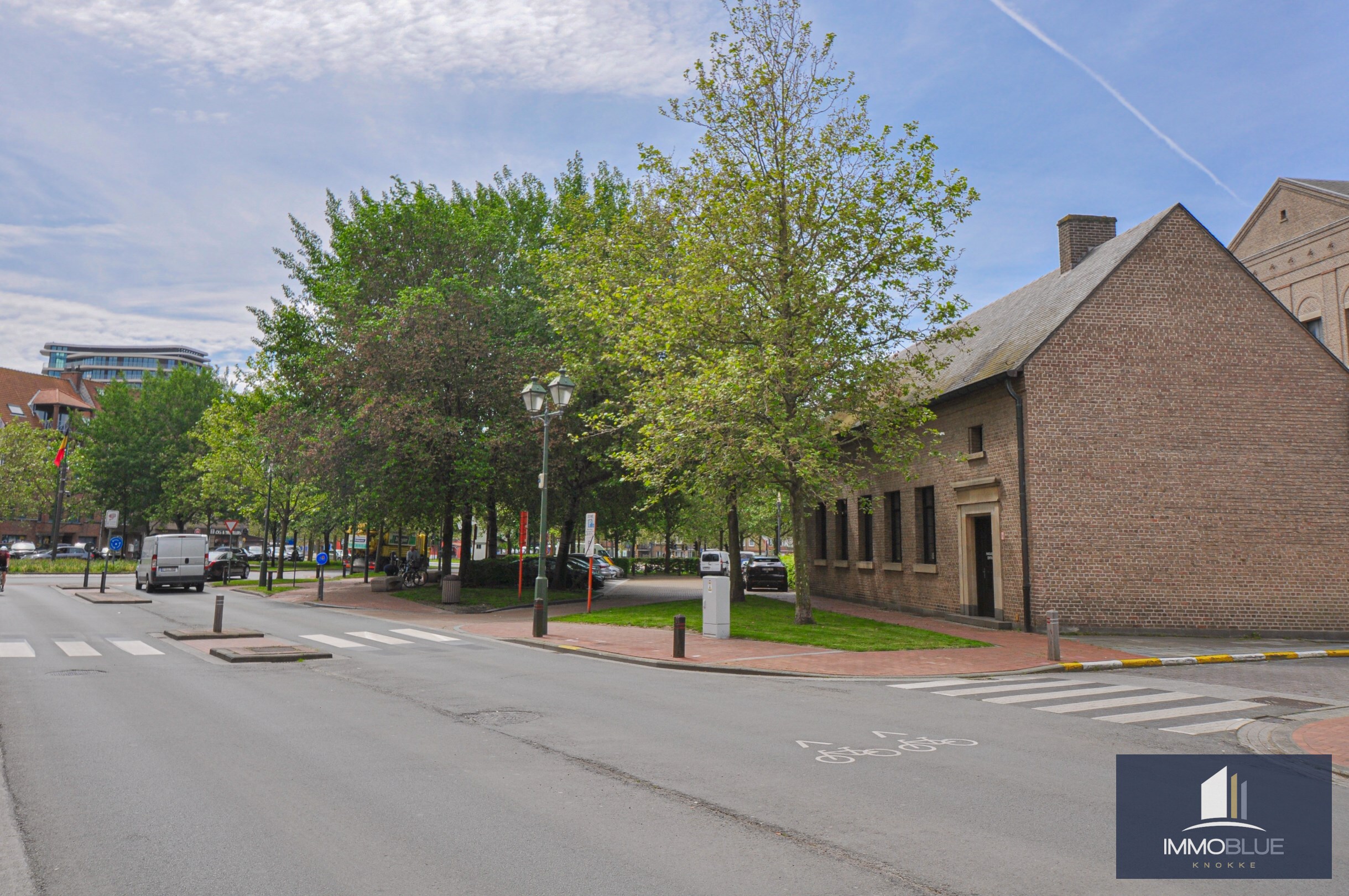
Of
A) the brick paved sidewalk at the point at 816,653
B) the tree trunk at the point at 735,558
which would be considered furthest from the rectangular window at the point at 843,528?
the brick paved sidewalk at the point at 816,653

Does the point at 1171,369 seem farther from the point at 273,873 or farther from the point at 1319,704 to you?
the point at 273,873

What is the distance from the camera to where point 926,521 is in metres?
26.0

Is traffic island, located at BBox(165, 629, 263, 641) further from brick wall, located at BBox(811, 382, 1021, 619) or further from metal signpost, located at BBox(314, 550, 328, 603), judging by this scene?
brick wall, located at BBox(811, 382, 1021, 619)

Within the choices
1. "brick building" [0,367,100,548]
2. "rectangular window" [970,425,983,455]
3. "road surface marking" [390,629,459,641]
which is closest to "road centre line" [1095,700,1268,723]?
"rectangular window" [970,425,983,455]

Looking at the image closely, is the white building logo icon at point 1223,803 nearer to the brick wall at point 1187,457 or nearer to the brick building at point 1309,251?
the brick wall at point 1187,457

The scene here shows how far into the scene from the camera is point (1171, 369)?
21047 mm

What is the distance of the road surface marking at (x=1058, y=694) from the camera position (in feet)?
37.0

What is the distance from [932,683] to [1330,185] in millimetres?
37338

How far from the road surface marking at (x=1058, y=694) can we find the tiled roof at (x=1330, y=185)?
111ft

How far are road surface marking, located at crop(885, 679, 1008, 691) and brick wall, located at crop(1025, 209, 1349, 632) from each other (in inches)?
303

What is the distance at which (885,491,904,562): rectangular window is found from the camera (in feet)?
90.8

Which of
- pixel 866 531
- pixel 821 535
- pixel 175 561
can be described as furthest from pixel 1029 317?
pixel 175 561

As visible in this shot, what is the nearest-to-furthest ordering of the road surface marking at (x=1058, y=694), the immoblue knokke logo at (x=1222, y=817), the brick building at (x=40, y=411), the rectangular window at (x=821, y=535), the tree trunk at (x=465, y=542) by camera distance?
the immoblue knokke logo at (x=1222, y=817) → the road surface marking at (x=1058, y=694) → the tree trunk at (x=465, y=542) → the rectangular window at (x=821, y=535) → the brick building at (x=40, y=411)

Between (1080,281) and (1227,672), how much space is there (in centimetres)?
1138
